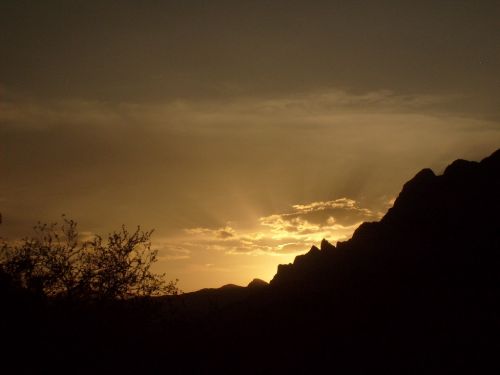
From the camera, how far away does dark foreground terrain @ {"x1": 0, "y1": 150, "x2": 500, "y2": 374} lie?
1080 inches

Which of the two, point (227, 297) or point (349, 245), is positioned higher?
point (349, 245)

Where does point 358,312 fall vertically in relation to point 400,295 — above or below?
below

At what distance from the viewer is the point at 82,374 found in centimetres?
2494

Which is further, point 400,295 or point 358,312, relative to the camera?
point 400,295

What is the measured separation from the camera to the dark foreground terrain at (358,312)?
27422 mm

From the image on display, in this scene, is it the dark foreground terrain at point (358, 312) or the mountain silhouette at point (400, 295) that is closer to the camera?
the dark foreground terrain at point (358, 312)

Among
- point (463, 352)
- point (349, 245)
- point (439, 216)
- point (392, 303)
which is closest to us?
point (463, 352)

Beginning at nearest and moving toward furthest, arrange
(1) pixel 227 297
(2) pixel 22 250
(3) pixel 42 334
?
(3) pixel 42 334 < (2) pixel 22 250 < (1) pixel 227 297

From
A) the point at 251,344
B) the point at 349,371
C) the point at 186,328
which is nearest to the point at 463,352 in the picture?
the point at 349,371

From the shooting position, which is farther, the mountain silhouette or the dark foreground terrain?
the mountain silhouette

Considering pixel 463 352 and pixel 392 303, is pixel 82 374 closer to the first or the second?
pixel 463 352

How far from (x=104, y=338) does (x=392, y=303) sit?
84.4 metres

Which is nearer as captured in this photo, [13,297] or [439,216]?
[13,297]

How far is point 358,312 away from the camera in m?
96.9
